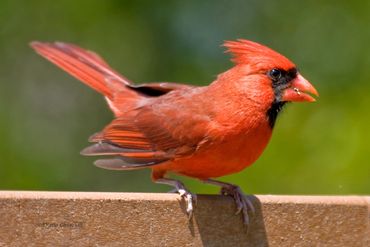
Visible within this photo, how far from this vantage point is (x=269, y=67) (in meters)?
3.70

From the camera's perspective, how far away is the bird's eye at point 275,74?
3.71 metres

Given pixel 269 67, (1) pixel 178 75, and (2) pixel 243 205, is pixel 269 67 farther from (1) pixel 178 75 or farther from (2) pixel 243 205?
(1) pixel 178 75

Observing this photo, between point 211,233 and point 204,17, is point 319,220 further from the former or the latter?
point 204,17

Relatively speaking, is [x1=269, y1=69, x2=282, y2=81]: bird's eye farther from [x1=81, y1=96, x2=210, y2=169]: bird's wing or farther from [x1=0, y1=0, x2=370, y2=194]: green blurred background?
[x1=0, y1=0, x2=370, y2=194]: green blurred background

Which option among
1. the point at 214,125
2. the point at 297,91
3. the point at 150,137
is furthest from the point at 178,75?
the point at 214,125

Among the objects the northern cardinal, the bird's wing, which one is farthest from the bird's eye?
the bird's wing

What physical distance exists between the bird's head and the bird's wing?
10.4 inches

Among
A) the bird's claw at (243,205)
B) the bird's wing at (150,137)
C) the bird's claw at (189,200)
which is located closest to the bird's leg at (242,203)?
the bird's claw at (243,205)

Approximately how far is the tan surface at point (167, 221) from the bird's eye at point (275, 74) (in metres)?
0.62

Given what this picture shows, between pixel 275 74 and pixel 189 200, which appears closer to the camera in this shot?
pixel 189 200

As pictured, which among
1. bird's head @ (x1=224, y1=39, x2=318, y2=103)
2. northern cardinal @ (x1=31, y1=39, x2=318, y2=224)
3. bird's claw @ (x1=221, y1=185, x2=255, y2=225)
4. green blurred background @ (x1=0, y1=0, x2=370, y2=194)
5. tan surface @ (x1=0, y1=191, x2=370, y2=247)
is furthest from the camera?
green blurred background @ (x1=0, y1=0, x2=370, y2=194)

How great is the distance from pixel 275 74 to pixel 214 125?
313 mm

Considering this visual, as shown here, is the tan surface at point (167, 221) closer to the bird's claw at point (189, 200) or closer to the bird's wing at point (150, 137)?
the bird's claw at point (189, 200)

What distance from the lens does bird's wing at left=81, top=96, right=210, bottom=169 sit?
3662 mm
